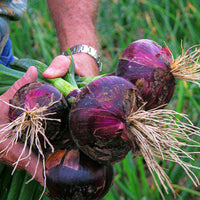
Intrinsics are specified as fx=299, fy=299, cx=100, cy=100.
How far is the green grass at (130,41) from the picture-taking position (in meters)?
1.18

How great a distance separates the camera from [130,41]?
212 cm

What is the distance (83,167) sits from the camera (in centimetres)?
84

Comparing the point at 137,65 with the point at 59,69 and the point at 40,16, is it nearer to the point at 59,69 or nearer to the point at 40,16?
the point at 59,69

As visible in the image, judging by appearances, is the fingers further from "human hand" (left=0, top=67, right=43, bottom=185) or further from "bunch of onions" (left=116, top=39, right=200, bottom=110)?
"bunch of onions" (left=116, top=39, right=200, bottom=110)

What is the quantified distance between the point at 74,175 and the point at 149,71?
1.19ft

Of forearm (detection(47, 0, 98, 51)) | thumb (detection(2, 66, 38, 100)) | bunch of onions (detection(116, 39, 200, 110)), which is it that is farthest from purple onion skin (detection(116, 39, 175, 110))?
forearm (detection(47, 0, 98, 51))

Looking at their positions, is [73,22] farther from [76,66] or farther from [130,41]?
[130,41]

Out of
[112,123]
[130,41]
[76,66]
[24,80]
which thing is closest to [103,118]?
[112,123]

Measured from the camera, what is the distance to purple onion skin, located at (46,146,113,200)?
0.84 metres

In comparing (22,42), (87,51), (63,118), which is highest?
(22,42)

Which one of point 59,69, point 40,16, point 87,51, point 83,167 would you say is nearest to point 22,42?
point 40,16

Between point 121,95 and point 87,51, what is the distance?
2.15 feet

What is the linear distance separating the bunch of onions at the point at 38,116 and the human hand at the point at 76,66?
148mm

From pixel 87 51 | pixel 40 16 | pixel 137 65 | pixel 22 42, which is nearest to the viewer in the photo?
pixel 137 65
